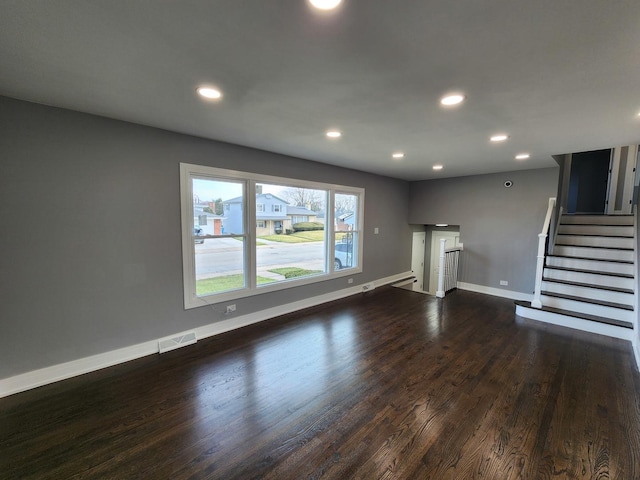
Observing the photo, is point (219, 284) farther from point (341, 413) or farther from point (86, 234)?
point (341, 413)

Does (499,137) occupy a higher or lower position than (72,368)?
higher

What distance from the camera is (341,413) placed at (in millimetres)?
2186

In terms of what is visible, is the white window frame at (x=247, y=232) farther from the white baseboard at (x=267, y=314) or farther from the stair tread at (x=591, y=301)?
the stair tread at (x=591, y=301)

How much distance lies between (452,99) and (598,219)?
5.47 m

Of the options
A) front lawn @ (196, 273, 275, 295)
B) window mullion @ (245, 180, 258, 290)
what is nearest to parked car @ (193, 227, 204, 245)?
front lawn @ (196, 273, 275, 295)

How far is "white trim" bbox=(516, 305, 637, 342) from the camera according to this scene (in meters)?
3.61

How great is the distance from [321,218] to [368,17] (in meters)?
3.87

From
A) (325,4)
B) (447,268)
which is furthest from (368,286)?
(325,4)

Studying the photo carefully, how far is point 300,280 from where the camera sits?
4.64 m

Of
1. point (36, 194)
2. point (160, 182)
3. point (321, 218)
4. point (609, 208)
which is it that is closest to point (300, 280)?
point (321, 218)

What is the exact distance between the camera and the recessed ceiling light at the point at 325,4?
119 centimetres

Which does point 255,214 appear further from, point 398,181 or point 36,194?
point 398,181

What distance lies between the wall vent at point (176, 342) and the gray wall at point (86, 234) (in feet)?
0.31

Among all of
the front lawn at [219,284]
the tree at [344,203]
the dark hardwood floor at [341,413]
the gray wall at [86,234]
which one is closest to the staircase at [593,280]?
the dark hardwood floor at [341,413]
